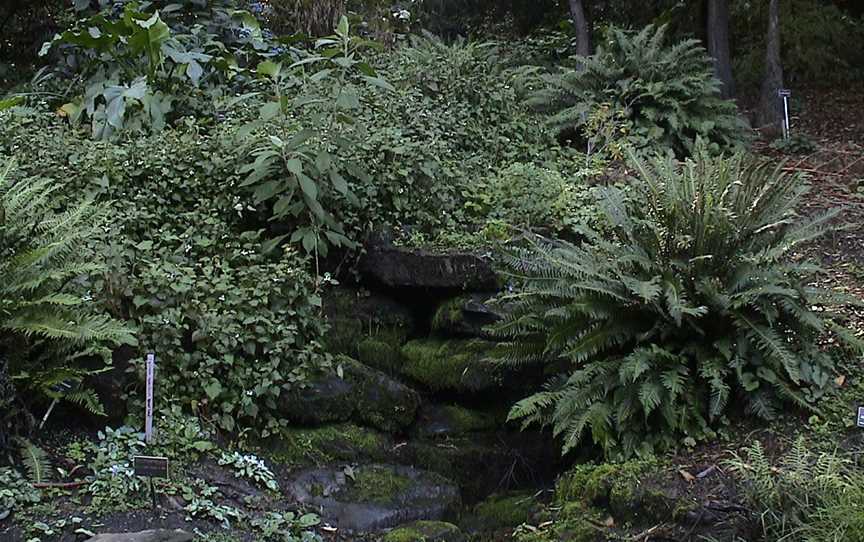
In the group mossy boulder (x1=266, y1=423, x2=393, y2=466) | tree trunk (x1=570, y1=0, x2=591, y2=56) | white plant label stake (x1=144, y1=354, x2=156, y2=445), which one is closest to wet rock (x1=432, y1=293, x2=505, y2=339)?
mossy boulder (x1=266, y1=423, x2=393, y2=466)

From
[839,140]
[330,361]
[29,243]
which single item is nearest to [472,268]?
[330,361]

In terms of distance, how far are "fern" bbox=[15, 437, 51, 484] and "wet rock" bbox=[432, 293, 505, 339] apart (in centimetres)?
289

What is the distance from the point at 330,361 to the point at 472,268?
130cm

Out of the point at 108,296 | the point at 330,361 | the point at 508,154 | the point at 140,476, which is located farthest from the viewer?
the point at 508,154

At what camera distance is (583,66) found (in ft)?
33.8

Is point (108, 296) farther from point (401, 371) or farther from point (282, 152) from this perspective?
point (401, 371)

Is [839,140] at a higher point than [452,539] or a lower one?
higher

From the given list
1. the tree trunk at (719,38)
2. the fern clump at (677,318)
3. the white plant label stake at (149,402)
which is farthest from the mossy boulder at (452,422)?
the tree trunk at (719,38)

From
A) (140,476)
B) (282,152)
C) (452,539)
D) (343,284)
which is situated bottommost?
(452,539)

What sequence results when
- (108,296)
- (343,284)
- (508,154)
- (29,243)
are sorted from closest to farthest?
(29,243) < (108,296) < (343,284) < (508,154)

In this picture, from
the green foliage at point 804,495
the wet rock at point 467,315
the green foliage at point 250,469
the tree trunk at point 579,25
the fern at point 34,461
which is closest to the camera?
the green foliage at point 804,495

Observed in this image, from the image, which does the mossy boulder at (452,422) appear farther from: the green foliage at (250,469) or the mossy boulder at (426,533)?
the green foliage at (250,469)

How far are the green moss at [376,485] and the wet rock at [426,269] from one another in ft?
5.06

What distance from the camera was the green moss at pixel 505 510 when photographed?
5.84m
